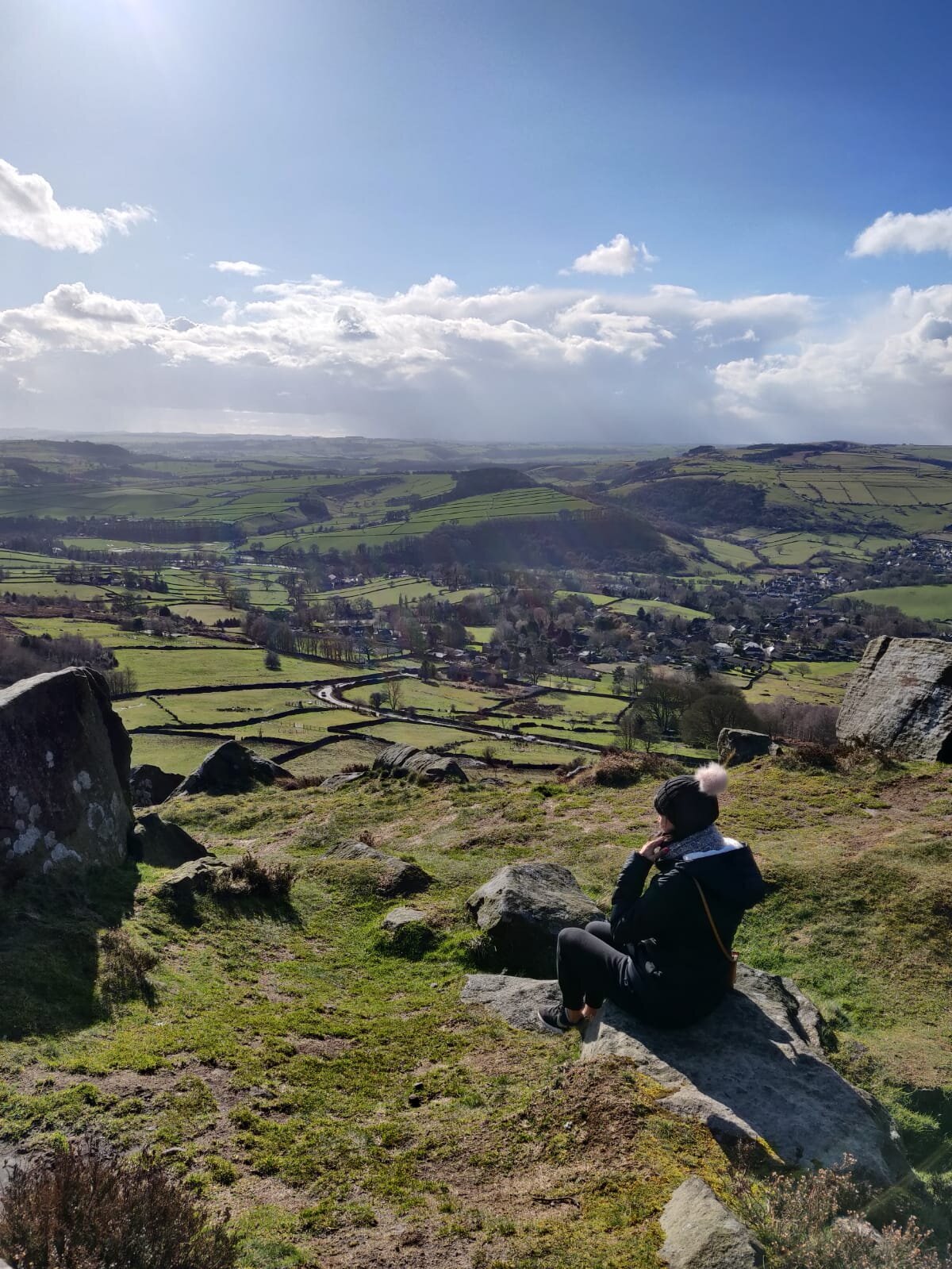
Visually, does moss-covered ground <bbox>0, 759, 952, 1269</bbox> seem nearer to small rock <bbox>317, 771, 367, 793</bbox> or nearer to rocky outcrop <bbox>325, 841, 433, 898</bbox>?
rocky outcrop <bbox>325, 841, 433, 898</bbox>

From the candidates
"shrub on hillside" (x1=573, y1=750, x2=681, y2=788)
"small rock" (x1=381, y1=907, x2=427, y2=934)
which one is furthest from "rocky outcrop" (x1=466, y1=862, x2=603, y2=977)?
"shrub on hillside" (x1=573, y1=750, x2=681, y2=788)

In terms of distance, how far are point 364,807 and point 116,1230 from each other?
60.2ft

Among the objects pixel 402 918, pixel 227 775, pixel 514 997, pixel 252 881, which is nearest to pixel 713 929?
pixel 514 997

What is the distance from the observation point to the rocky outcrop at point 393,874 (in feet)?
49.3

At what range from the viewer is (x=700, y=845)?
7.53m

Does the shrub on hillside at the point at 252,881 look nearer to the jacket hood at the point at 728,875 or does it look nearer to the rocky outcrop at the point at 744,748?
the jacket hood at the point at 728,875

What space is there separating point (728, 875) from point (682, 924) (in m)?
0.67

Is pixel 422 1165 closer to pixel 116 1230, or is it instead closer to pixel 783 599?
pixel 116 1230

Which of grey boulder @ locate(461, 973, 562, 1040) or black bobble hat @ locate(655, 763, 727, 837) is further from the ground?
black bobble hat @ locate(655, 763, 727, 837)

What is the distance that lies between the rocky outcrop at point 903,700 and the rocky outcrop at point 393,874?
1309 cm

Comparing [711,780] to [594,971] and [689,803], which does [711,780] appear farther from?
[594,971]

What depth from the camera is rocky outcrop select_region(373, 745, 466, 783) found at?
25000 millimetres

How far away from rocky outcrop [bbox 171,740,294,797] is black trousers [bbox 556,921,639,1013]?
20.3 metres

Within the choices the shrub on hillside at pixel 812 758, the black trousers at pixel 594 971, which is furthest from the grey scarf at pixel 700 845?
the shrub on hillside at pixel 812 758
